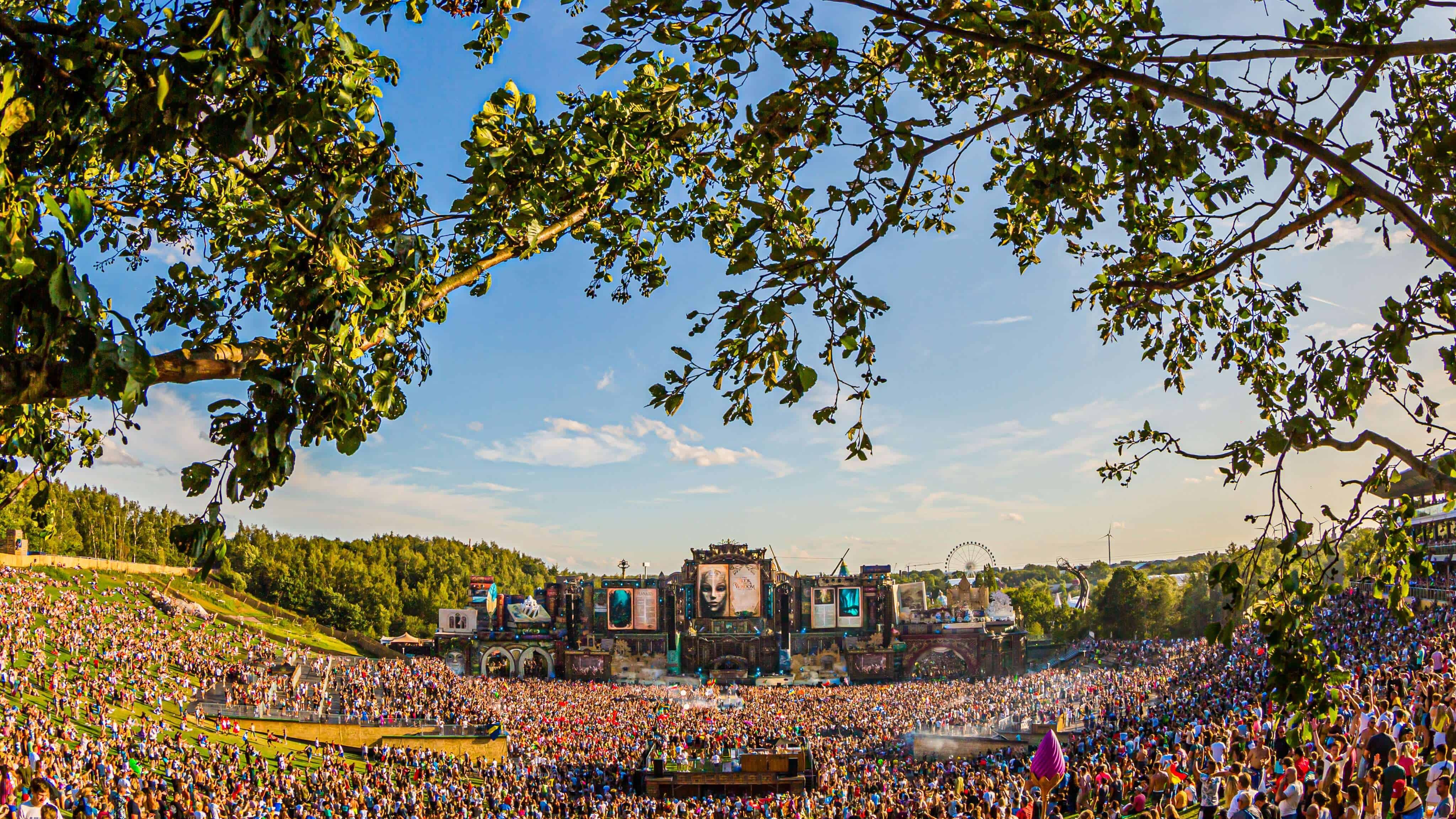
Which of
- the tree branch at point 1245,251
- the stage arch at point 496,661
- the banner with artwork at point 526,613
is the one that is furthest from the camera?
the banner with artwork at point 526,613

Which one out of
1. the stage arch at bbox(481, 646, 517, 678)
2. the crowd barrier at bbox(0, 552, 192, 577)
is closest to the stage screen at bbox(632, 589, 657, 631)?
the stage arch at bbox(481, 646, 517, 678)

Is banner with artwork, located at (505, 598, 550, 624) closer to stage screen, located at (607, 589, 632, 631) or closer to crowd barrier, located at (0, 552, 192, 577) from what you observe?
stage screen, located at (607, 589, 632, 631)

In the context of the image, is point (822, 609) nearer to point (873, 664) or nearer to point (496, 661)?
point (873, 664)

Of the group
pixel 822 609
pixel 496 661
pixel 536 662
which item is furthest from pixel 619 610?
pixel 822 609

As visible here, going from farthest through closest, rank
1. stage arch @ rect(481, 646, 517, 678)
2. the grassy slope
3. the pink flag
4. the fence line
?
stage arch @ rect(481, 646, 517, 678), the grassy slope, the fence line, the pink flag

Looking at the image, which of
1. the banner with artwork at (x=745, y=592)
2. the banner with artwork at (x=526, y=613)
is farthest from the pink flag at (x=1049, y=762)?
the banner with artwork at (x=526, y=613)

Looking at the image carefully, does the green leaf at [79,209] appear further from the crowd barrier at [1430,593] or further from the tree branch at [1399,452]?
the crowd barrier at [1430,593]
